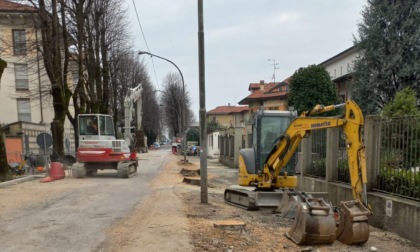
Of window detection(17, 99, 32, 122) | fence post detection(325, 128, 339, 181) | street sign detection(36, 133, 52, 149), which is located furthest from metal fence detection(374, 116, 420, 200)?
window detection(17, 99, 32, 122)

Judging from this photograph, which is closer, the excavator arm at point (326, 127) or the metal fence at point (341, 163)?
the excavator arm at point (326, 127)

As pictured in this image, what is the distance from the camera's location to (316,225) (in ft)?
21.6

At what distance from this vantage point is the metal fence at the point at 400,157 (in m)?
7.64

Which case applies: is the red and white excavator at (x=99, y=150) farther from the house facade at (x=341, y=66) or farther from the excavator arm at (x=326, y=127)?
the house facade at (x=341, y=66)

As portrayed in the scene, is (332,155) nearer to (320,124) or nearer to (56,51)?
(320,124)

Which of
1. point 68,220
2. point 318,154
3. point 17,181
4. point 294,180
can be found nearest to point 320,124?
point 294,180

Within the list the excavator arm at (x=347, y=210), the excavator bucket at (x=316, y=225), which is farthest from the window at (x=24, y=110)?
the excavator bucket at (x=316, y=225)

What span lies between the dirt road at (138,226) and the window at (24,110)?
27.6m

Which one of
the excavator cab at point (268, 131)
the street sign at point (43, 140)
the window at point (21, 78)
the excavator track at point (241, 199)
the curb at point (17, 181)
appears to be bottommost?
the curb at point (17, 181)

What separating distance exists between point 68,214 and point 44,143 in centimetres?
945

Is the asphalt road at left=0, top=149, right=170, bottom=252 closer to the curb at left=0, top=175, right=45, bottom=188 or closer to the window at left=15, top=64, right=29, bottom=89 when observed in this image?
the curb at left=0, top=175, right=45, bottom=188

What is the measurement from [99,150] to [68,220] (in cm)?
964

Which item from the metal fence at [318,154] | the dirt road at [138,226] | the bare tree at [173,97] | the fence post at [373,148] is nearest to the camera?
the dirt road at [138,226]

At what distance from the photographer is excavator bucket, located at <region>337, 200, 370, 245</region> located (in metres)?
6.62
